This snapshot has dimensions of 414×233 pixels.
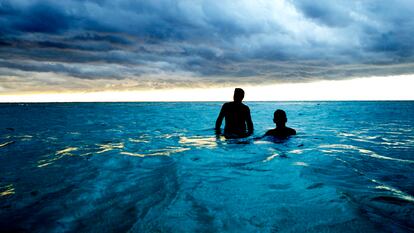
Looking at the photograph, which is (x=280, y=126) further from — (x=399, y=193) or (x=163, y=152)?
(x=399, y=193)

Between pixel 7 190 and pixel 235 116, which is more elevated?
pixel 235 116

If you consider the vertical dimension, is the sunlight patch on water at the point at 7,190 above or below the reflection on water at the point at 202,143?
above

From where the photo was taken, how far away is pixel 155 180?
3.80 metres

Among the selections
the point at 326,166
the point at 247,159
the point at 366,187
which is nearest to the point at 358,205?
the point at 366,187

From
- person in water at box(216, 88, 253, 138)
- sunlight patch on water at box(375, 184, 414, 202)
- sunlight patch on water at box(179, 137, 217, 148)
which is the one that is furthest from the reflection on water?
sunlight patch on water at box(375, 184, 414, 202)

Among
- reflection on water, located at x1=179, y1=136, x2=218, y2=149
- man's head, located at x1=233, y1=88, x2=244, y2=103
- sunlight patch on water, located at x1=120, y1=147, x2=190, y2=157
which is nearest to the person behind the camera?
sunlight patch on water, located at x1=120, y1=147, x2=190, y2=157

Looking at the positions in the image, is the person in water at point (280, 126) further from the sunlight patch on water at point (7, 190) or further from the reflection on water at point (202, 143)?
the sunlight patch on water at point (7, 190)

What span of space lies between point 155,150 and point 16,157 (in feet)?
10.4

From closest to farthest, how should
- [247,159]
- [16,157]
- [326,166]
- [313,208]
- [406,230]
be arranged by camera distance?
[406,230] < [313,208] < [326,166] < [247,159] < [16,157]

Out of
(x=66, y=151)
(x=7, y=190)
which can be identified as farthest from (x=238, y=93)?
(x=7, y=190)

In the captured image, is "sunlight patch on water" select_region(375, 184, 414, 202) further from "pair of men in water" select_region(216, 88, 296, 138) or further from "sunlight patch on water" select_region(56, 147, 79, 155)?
"sunlight patch on water" select_region(56, 147, 79, 155)

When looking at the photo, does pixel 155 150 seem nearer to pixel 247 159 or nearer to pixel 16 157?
pixel 247 159

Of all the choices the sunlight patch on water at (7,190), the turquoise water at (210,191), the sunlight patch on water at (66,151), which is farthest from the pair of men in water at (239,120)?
the sunlight patch on water at (7,190)

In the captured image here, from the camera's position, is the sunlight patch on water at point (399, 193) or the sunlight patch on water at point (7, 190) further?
the sunlight patch on water at point (7, 190)
